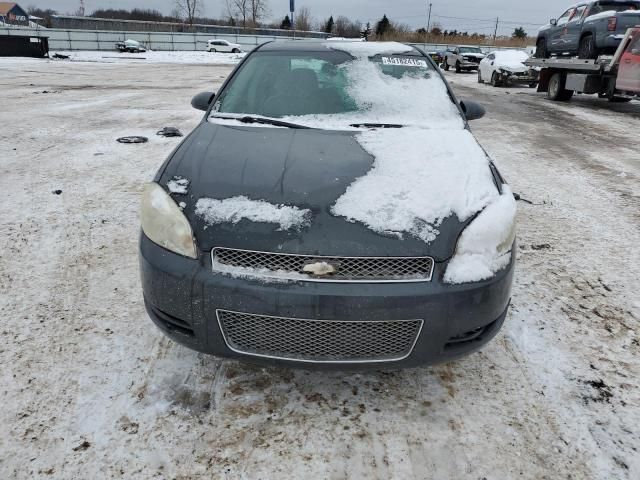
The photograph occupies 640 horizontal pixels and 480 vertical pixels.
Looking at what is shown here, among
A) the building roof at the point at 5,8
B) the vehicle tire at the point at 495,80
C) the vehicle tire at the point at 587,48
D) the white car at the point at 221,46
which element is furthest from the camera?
the building roof at the point at 5,8

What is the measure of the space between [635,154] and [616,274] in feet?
16.4

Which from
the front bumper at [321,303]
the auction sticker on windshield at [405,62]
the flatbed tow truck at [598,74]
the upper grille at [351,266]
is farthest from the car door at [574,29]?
the upper grille at [351,266]

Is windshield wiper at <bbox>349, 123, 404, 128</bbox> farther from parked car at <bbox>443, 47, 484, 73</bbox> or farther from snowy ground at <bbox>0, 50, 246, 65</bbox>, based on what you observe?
snowy ground at <bbox>0, 50, 246, 65</bbox>

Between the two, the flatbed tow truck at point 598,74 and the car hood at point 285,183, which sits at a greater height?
the flatbed tow truck at point 598,74

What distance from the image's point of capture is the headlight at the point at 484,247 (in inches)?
79.0

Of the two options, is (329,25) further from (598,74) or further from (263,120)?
(263,120)

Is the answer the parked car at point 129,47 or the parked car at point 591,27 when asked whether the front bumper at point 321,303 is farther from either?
the parked car at point 129,47

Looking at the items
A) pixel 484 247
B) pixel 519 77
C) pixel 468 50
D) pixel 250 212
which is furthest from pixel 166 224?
pixel 468 50

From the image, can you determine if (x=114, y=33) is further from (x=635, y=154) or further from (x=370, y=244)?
(x=370, y=244)

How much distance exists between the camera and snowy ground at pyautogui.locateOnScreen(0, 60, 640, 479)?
6.34 feet

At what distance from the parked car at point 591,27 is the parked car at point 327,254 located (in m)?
12.2

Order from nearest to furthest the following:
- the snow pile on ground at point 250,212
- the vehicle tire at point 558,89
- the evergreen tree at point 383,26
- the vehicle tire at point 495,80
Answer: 1. the snow pile on ground at point 250,212
2. the vehicle tire at point 558,89
3. the vehicle tire at point 495,80
4. the evergreen tree at point 383,26

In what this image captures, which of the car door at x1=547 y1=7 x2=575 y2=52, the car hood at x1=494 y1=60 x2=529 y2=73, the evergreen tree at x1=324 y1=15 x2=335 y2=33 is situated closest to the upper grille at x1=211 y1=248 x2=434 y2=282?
the car door at x1=547 y1=7 x2=575 y2=52

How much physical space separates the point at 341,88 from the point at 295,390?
2.07 meters
